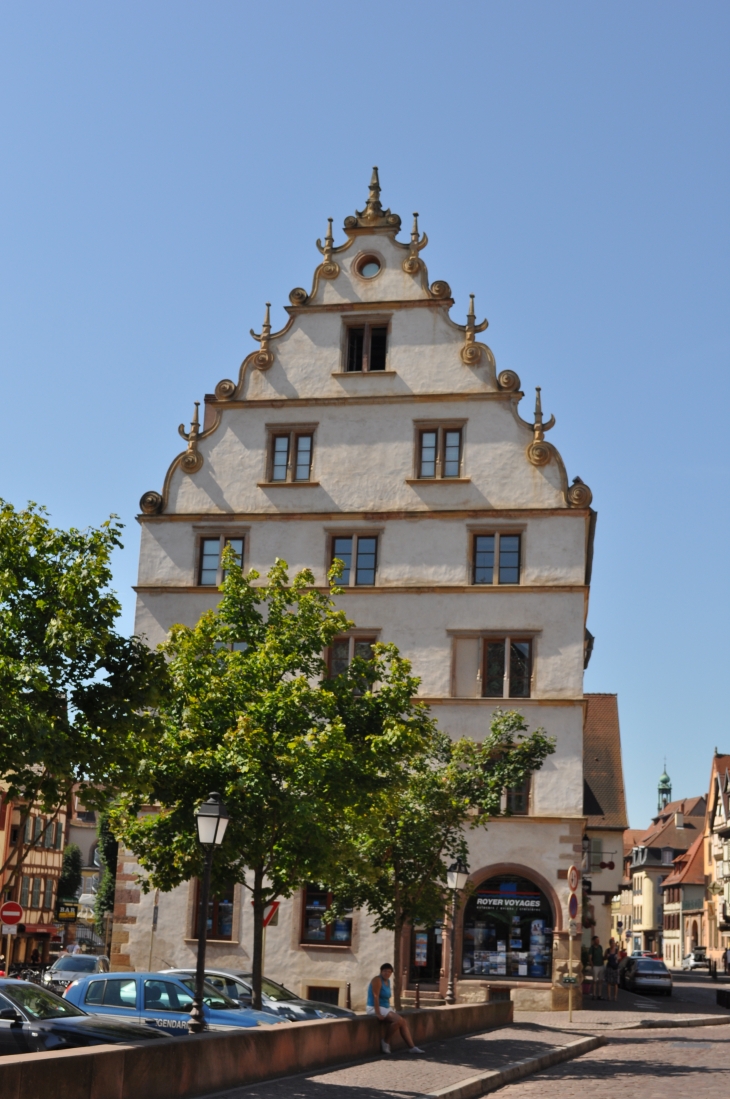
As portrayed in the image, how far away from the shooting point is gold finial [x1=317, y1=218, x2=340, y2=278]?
4175cm

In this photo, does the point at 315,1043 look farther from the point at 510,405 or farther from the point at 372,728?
the point at 510,405

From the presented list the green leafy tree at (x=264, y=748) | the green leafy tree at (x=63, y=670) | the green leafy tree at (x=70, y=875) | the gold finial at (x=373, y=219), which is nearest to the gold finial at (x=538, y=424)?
the gold finial at (x=373, y=219)

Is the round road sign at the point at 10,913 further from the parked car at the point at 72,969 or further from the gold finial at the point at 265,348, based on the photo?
the gold finial at the point at 265,348

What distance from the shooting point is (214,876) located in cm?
2589

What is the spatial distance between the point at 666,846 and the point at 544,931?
13707cm

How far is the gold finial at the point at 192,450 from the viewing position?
41469 millimetres

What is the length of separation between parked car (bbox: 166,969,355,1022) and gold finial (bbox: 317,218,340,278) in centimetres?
2252

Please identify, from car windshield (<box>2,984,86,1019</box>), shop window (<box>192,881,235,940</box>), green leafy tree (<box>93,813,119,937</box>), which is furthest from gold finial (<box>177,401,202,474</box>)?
green leafy tree (<box>93,813,119,937</box>)

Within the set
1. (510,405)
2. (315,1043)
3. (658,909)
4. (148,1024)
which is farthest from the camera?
(658,909)

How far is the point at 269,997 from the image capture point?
84.2 ft

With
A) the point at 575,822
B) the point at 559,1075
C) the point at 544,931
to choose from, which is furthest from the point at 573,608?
the point at 559,1075

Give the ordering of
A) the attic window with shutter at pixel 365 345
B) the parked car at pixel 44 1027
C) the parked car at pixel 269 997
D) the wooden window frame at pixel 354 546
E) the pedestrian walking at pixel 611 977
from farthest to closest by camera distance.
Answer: the pedestrian walking at pixel 611 977, the attic window with shutter at pixel 365 345, the wooden window frame at pixel 354 546, the parked car at pixel 269 997, the parked car at pixel 44 1027

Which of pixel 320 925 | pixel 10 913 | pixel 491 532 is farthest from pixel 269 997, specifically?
pixel 491 532

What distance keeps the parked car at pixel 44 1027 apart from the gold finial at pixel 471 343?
27.2 metres
